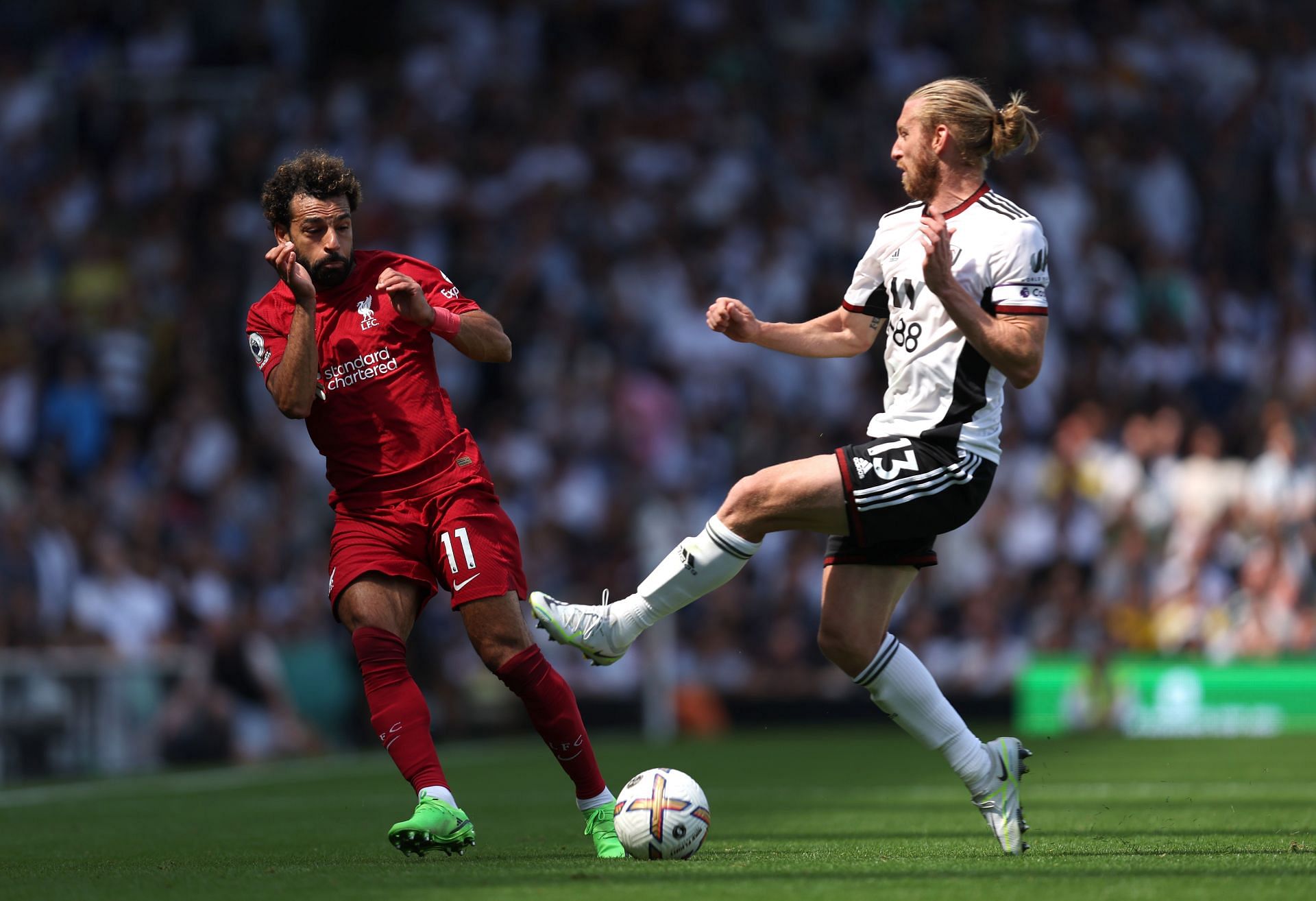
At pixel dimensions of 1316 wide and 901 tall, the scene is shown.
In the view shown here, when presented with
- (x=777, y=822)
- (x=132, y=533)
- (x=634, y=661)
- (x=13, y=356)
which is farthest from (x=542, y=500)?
(x=777, y=822)

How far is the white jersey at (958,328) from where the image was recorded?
605cm

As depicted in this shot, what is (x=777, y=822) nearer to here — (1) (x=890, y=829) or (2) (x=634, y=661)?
(1) (x=890, y=829)

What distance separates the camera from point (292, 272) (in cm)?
636

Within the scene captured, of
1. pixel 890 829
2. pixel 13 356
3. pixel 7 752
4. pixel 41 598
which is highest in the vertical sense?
pixel 13 356

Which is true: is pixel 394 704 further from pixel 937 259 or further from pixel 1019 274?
pixel 1019 274

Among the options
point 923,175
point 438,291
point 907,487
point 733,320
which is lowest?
point 907,487

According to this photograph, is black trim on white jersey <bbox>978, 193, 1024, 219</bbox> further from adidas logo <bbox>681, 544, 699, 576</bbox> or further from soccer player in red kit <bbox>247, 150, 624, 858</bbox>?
soccer player in red kit <bbox>247, 150, 624, 858</bbox>

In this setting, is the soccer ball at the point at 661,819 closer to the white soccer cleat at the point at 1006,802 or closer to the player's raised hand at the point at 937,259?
the white soccer cleat at the point at 1006,802

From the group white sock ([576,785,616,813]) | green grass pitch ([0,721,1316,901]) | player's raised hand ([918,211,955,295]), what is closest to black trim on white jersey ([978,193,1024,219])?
player's raised hand ([918,211,955,295])

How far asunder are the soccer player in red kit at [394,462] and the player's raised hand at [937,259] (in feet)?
5.42

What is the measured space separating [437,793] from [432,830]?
196mm

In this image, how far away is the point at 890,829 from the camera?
7758 millimetres

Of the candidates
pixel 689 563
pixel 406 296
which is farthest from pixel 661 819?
pixel 406 296

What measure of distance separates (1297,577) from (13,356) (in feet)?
36.3
